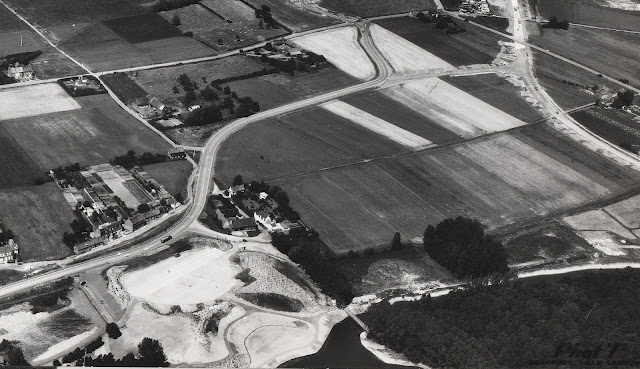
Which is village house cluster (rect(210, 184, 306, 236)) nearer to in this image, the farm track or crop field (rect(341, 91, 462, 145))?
the farm track

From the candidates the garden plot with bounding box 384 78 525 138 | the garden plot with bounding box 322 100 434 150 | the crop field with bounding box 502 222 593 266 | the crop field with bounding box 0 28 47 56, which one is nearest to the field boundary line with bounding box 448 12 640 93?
the garden plot with bounding box 384 78 525 138

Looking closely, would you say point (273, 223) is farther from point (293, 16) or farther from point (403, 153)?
point (293, 16)

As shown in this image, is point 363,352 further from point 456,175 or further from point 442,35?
point 442,35

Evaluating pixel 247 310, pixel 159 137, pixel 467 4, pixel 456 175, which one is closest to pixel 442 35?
pixel 467 4

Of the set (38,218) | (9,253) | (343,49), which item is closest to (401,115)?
(343,49)

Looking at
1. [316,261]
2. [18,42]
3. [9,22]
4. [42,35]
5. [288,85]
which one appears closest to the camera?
[316,261]
